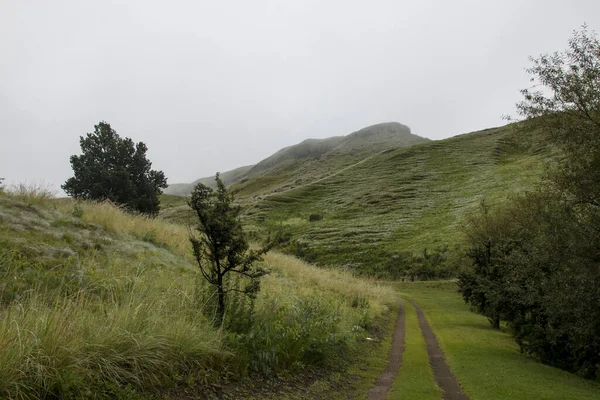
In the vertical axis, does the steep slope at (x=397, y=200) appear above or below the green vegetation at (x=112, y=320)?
above

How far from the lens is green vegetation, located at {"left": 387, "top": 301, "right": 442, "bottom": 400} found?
9.69 metres

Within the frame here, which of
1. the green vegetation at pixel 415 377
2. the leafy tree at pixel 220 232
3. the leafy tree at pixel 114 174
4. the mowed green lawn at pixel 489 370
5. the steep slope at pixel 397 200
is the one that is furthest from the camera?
the steep slope at pixel 397 200

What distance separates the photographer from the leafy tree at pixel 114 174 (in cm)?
3325

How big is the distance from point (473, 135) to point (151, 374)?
14060 cm

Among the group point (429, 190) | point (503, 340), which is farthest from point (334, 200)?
point (503, 340)

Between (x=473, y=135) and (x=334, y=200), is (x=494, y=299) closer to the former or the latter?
(x=334, y=200)

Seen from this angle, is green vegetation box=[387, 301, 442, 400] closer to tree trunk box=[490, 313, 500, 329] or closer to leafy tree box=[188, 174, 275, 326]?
leafy tree box=[188, 174, 275, 326]

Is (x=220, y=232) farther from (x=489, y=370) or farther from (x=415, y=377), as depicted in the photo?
(x=489, y=370)

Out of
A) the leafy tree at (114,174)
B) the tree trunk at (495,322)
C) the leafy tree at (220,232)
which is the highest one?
the leafy tree at (114,174)

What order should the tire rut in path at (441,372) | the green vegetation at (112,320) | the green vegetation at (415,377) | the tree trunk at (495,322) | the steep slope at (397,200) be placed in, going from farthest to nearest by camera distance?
the steep slope at (397,200) < the tree trunk at (495,322) < the tire rut in path at (441,372) < the green vegetation at (415,377) < the green vegetation at (112,320)

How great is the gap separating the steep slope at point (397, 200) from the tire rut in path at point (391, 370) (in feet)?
135

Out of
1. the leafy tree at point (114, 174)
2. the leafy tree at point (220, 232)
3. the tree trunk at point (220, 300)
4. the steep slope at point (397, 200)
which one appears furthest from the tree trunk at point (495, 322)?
the steep slope at point (397, 200)

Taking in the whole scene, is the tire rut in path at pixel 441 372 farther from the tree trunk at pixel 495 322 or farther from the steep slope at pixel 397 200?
the steep slope at pixel 397 200

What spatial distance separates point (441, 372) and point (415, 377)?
1.85 metres
